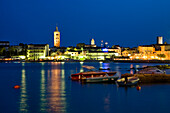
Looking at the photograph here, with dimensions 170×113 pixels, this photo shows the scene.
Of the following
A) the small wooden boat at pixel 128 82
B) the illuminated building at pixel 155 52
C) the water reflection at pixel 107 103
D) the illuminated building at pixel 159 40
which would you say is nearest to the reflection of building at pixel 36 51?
the illuminated building at pixel 155 52

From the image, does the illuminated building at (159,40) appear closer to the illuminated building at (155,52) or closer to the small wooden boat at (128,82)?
the illuminated building at (155,52)

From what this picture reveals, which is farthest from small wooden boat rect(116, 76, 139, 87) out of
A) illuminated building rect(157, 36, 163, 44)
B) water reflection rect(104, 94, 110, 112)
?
illuminated building rect(157, 36, 163, 44)

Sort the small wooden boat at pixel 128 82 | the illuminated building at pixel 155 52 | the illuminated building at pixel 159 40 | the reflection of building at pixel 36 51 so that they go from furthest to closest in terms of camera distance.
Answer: the illuminated building at pixel 159 40 → the reflection of building at pixel 36 51 → the illuminated building at pixel 155 52 → the small wooden boat at pixel 128 82

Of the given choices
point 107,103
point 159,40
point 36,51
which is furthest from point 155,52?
point 107,103

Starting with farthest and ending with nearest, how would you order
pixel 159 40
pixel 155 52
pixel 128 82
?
pixel 159 40
pixel 155 52
pixel 128 82

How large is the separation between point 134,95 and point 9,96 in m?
13.1

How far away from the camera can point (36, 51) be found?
16888cm

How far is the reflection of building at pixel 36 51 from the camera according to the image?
169 m

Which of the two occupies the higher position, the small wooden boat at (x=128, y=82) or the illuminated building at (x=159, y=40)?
the illuminated building at (x=159, y=40)

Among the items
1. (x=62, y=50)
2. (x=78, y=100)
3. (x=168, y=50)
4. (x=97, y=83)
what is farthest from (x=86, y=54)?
(x=78, y=100)

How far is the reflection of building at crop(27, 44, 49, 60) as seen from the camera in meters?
169

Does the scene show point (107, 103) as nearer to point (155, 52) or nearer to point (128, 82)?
point (128, 82)

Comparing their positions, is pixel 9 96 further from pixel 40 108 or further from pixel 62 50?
pixel 62 50

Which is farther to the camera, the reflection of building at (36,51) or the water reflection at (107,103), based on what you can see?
the reflection of building at (36,51)
